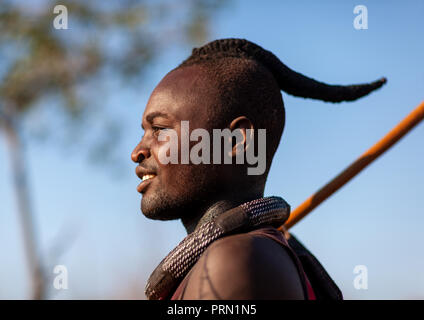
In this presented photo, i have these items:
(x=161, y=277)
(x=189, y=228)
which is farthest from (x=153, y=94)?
(x=161, y=277)

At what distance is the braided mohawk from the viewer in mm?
3839

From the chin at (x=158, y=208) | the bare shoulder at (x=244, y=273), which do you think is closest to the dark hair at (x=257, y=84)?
the chin at (x=158, y=208)

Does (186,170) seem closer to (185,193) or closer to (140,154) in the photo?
(185,193)

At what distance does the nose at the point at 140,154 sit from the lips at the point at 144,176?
0.05 meters

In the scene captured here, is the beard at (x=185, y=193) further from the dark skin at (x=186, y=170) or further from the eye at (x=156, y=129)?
the eye at (x=156, y=129)

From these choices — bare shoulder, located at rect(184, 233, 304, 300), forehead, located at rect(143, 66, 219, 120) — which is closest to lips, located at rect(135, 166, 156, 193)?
forehead, located at rect(143, 66, 219, 120)

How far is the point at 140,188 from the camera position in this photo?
3.53 meters

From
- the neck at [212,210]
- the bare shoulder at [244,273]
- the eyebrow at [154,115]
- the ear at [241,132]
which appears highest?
the eyebrow at [154,115]

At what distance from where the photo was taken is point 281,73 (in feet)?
12.9

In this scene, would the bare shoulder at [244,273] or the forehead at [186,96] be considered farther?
the forehead at [186,96]

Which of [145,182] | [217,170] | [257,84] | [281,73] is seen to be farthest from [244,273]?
[281,73]

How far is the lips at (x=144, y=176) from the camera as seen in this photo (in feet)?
11.5
